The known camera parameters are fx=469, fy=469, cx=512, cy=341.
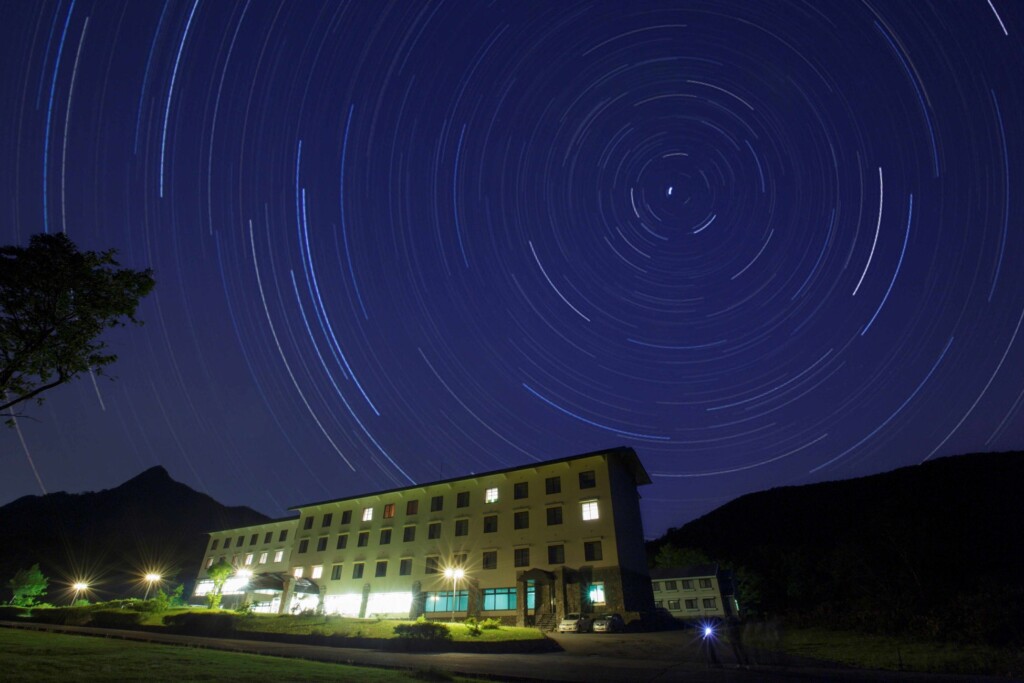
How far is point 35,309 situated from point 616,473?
115ft

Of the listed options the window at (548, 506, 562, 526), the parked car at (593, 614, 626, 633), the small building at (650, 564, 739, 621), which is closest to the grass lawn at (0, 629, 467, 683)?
the parked car at (593, 614, 626, 633)

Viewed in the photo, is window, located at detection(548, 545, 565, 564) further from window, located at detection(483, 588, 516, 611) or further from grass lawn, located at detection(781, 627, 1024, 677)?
grass lawn, located at detection(781, 627, 1024, 677)

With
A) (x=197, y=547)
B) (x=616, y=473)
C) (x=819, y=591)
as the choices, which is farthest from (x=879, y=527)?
(x=197, y=547)

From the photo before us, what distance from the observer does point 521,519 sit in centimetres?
3762

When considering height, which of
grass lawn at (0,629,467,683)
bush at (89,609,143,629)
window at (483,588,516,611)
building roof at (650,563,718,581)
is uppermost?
building roof at (650,563,718,581)

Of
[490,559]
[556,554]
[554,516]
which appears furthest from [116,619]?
[554,516]

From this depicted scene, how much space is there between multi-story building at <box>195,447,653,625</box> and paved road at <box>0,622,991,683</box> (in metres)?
9.83

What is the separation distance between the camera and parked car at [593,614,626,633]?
28.0 meters

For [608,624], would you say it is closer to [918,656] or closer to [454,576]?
[454,576]

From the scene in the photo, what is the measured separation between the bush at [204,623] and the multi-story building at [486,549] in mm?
9178

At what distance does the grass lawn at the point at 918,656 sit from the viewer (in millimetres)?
19547

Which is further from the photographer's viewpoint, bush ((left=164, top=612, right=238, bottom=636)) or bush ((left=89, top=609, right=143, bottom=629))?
bush ((left=89, top=609, right=143, bottom=629))

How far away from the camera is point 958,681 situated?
15359 millimetres

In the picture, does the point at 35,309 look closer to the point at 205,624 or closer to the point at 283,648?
the point at 283,648
